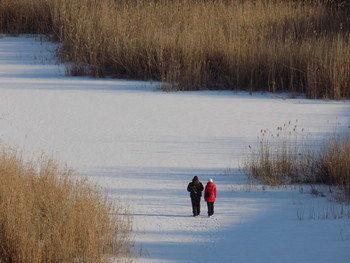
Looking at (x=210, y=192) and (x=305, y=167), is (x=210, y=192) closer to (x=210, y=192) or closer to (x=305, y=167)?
(x=210, y=192)

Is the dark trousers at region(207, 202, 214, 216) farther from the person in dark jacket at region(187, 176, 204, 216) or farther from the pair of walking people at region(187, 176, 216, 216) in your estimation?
the person in dark jacket at region(187, 176, 204, 216)

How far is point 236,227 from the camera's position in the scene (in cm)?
667

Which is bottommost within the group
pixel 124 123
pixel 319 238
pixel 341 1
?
pixel 319 238

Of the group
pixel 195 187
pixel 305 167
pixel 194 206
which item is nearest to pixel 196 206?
pixel 194 206

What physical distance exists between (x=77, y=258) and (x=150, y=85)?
9.44 m

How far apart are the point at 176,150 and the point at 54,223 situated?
405 cm

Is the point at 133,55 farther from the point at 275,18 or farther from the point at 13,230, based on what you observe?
the point at 13,230

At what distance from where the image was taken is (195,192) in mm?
6645

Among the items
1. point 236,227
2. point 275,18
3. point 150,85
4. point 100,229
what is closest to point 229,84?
point 150,85

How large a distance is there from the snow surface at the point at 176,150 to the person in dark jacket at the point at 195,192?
9cm

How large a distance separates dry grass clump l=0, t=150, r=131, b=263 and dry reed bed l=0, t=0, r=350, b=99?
320 inches

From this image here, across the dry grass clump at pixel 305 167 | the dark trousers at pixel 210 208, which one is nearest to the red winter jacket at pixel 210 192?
the dark trousers at pixel 210 208

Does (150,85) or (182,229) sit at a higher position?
(150,85)

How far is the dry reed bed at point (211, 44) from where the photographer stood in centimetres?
1430
